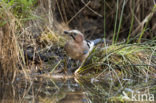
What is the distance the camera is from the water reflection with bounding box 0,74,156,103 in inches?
120

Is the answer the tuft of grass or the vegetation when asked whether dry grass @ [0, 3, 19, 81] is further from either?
the tuft of grass

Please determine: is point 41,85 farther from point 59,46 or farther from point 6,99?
point 59,46

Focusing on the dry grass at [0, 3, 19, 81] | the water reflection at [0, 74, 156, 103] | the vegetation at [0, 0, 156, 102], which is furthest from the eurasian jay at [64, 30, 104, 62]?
the dry grass at [0, 3, 19, 81]

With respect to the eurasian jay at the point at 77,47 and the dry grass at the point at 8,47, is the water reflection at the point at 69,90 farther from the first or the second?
the eurasian jay at the point at 77,47

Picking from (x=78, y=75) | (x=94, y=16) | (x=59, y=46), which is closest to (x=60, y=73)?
(x=78, y=75)

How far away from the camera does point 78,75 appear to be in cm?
456

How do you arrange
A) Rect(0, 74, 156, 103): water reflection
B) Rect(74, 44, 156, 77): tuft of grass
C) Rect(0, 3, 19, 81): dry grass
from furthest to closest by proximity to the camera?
Rect(74, 44, 156, 77): tuft of grass < Rect(0, 3, 19, 81): dry grass < Rect(0, 74, 156, 103): water reflection

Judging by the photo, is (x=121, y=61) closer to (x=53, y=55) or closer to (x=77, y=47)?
(x=77, y=47)

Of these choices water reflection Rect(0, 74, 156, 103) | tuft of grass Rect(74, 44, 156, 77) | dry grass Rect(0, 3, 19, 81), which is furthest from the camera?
tuft of grass Rect(74, 44, 156, 77)

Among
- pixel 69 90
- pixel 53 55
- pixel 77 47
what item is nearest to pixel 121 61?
pixel 77 47

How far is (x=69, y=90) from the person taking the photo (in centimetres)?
350

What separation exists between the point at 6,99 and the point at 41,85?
0.83 metres

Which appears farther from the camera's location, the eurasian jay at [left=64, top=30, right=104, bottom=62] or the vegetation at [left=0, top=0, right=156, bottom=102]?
the eurasian jay at [left=64, top=30, right=104, bottom=62]

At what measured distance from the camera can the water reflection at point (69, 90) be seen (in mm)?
3045
